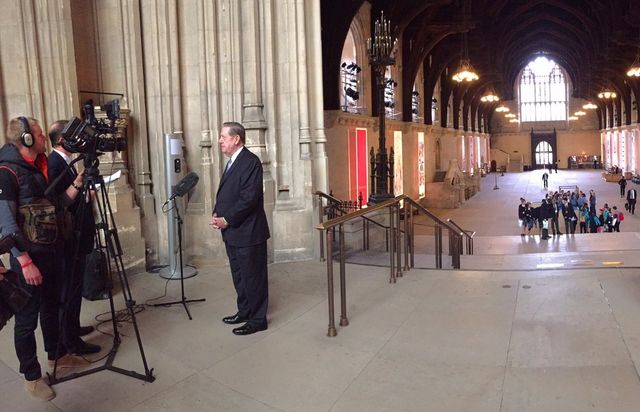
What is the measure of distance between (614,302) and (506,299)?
2.86ft

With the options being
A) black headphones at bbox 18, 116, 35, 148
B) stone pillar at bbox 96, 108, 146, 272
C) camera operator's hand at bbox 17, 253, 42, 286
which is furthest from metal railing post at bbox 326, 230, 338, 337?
stone pillar at bbox 96, 108, 146, 272

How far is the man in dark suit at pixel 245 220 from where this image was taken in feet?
14.1

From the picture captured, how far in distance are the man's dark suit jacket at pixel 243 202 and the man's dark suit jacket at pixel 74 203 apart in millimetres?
953

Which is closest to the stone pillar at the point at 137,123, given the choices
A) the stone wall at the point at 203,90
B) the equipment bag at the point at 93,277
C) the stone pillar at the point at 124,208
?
the stone wall at the point at 203,90

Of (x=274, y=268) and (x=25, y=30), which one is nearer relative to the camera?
(x=25, y=30)

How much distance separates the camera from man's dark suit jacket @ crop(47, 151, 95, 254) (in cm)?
378

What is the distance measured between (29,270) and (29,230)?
250 mm

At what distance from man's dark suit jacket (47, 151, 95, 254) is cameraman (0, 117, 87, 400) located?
0.74ft

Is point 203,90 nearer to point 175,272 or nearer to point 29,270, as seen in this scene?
point 175,272

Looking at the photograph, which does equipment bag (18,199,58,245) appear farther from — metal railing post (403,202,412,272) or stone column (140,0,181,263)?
metal railing post (403,202,412,272)

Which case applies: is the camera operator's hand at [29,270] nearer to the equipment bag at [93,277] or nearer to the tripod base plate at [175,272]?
the equipment bag at [93,277]

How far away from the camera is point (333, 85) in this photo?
17000mm

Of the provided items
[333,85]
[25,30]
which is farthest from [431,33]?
[25,30]

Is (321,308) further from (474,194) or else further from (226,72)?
(474,194)
